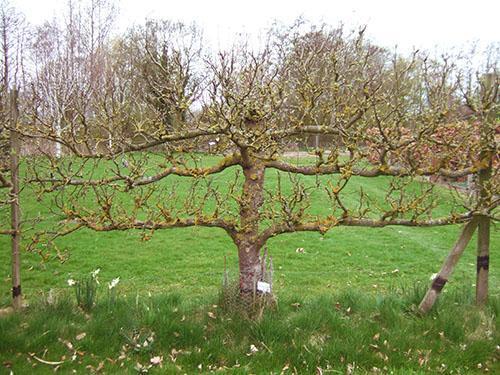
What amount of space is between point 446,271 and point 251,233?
1.94 meters

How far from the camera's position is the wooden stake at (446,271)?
443 centimetres

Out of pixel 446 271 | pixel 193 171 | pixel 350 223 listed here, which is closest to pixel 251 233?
pixel 193 171

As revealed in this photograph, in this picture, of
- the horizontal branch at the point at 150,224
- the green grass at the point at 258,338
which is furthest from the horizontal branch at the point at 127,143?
the green grass at the point at 258,338

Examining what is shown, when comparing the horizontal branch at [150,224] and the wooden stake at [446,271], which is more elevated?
the horizontal branch at [150,224]

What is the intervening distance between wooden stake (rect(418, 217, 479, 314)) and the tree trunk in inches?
64.5

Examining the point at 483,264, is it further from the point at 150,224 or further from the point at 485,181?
the point at 150,224

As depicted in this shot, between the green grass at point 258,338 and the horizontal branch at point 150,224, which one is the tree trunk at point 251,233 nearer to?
the horizontal branch at point 150,224

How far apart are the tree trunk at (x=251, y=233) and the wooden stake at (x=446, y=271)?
164 centimetres

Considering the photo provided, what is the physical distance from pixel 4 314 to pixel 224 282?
2121 millimetres

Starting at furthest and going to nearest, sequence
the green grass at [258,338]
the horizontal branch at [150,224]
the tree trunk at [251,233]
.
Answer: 1. the tree trunk at [251,233]
2. the horizontal branch at [150,224]
3. the green grass at [258,338]

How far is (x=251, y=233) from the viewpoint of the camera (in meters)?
4.54

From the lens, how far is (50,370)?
359 cm

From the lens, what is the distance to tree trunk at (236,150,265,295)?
4492mm

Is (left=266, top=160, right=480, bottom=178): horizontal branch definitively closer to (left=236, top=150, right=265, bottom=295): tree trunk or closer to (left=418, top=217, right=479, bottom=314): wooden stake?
(left=236, top=150, right=265, bottom=295): tree trunk
